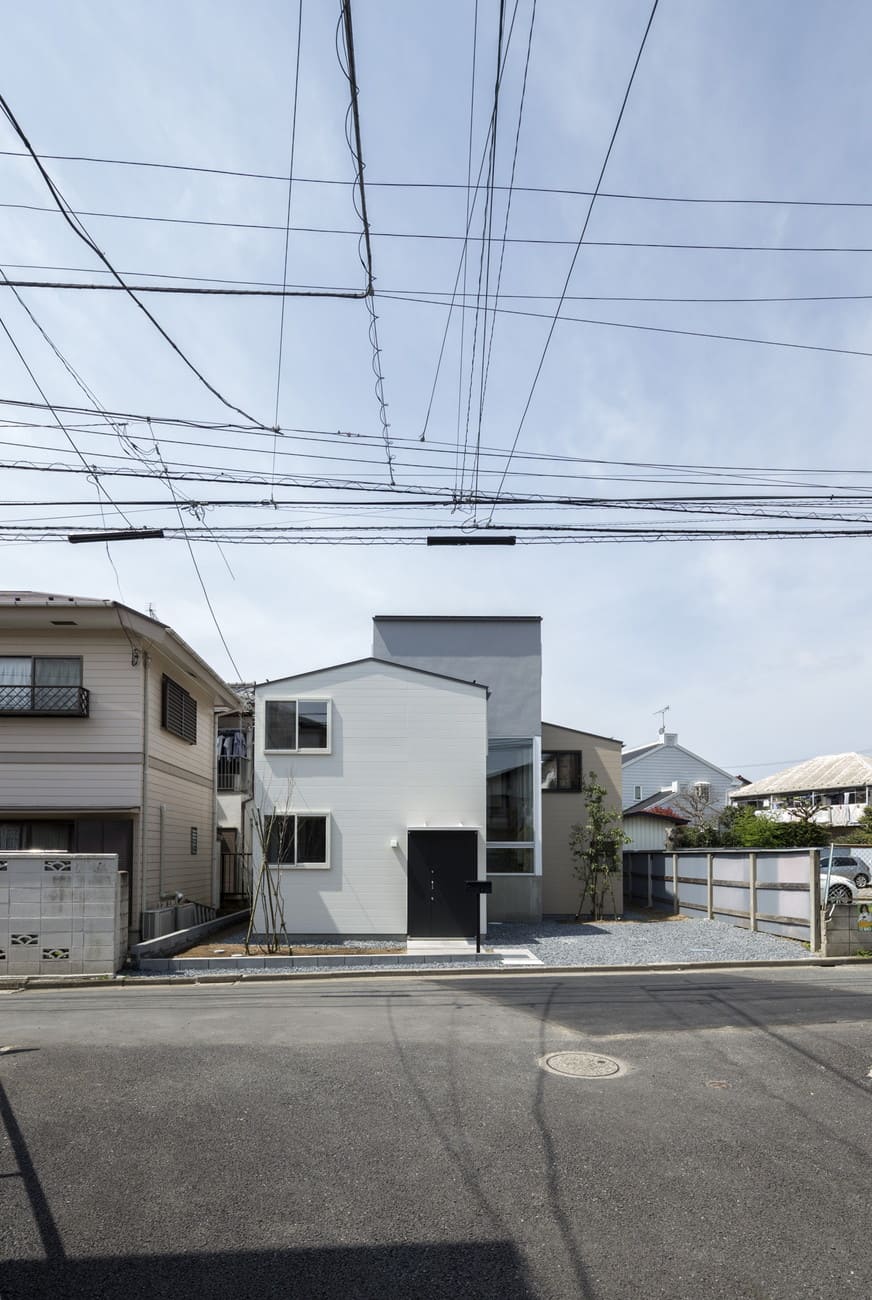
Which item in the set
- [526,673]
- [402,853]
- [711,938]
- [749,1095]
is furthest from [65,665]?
[749,1095]

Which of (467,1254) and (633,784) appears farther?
(633,784)

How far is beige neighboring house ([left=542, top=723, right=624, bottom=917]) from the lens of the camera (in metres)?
23.8

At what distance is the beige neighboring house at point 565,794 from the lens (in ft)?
78.2

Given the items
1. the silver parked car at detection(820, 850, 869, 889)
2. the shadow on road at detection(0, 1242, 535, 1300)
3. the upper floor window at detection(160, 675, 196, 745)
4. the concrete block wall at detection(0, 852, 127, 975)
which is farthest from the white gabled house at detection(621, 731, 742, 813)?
the shadow on road at detection(0, 1242, 535, 1300)

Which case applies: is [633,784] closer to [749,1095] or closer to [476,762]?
[476,762]

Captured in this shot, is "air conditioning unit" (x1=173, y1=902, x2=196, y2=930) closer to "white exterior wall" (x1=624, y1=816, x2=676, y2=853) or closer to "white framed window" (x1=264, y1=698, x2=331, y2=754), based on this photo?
"white framed window" (x1=264, y1=698, x2=331, y2=754)

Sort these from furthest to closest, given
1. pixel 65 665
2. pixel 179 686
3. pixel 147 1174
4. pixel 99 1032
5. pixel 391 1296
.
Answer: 1. pixel 179 686
2. pixel 65 665
3. pixel 99 1032
4. pixel 147 1174
5. pixel 391 1296

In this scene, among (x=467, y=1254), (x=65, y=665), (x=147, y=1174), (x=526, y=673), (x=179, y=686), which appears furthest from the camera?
(x=526, y=673)

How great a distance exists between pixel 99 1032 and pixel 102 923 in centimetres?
471

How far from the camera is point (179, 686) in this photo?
67.3 feet

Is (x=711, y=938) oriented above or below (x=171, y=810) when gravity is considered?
below

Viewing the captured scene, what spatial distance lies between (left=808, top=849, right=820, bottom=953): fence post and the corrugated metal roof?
23921 millimetres

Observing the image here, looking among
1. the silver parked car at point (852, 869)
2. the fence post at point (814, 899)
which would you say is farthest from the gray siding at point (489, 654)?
the silver parked car at point (852, 869)

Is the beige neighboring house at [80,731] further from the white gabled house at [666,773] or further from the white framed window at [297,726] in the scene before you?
the white gabled house at [666,773]
